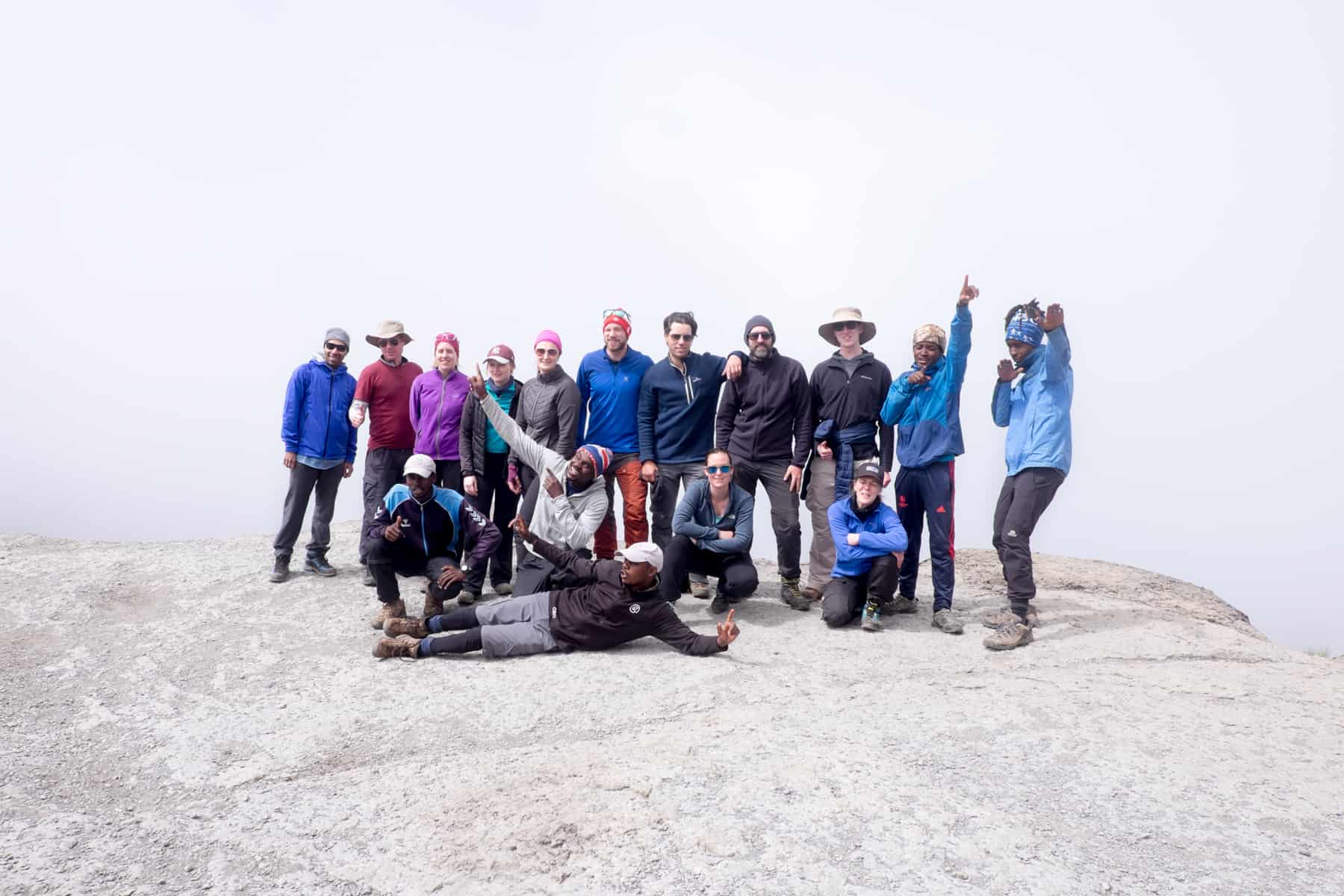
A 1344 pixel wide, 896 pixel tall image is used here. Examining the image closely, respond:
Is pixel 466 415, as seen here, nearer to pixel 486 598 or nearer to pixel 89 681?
pixel 486 598

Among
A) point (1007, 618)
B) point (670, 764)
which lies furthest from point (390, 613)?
point (1007, 618)

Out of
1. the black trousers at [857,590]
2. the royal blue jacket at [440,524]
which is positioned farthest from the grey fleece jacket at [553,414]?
the black trousers at [857,590]

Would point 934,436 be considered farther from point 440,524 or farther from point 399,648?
point 399,648

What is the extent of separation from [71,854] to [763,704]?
367cm

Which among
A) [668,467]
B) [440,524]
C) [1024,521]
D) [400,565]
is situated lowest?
[400,565]

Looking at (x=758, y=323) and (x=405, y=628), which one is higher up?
(x=758, y=323)

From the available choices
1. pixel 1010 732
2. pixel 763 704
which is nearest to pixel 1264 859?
pixel 1010 732

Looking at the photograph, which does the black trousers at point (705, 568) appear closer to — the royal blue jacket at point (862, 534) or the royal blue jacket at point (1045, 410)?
the royal blue jacket at point (862, 534)

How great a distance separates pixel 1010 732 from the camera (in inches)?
188

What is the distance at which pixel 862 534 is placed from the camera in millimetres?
7000

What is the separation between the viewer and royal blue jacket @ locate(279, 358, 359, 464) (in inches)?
324

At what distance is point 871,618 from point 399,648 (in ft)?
13.0

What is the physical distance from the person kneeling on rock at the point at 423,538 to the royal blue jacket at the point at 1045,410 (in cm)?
467

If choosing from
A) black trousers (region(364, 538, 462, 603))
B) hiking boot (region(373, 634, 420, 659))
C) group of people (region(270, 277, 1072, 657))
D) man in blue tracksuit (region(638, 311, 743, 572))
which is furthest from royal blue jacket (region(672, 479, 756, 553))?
hiking boot (region(373, 634, 420, 659))
